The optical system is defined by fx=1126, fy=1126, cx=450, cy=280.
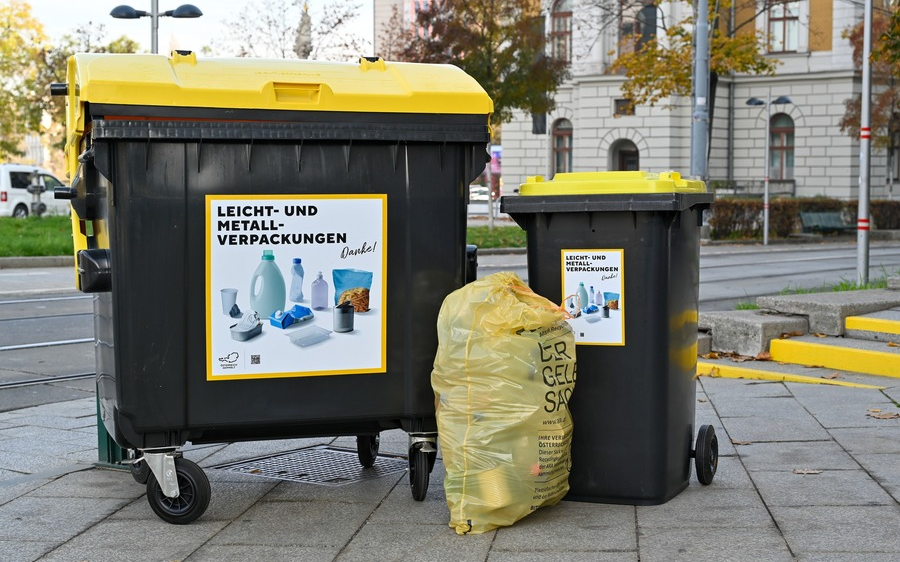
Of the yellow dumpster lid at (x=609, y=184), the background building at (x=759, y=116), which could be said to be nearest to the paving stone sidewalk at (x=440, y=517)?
the yellow dumpster lid at (x=609, y=184)

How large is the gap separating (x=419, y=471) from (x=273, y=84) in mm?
1709

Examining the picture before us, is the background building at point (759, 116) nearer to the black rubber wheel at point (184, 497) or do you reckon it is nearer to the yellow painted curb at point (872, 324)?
the yellow painted curb at point (872, 324)

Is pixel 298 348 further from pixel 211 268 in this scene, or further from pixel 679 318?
pixel 679 318

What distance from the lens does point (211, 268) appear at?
441 cm

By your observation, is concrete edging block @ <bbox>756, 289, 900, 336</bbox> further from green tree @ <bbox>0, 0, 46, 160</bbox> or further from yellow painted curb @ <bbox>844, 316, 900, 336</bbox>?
green tree @ <bbox>0, 0, 46, 160</bbox>

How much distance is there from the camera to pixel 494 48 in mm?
31406

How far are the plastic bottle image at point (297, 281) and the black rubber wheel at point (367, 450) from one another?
3.52ft

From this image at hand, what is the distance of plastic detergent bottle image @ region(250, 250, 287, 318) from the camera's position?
4.45 metres

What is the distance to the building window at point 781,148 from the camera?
44.2 m

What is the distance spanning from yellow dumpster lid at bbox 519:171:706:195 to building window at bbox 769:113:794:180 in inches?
1626

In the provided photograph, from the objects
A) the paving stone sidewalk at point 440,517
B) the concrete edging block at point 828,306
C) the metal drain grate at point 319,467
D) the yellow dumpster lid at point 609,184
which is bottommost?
the metal drain grate at point 319,467

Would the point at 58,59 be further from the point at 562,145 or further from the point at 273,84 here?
the point at 273,84

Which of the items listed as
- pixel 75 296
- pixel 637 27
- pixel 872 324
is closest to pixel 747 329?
pixel 872 324

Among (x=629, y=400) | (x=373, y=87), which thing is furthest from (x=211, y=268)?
(x=629, y=400)
